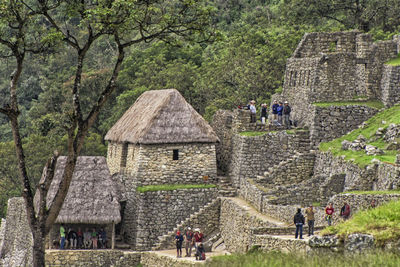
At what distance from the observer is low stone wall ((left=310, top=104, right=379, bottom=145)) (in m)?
42.5

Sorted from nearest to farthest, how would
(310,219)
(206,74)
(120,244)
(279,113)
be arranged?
(310,219) < (120,244) < (279,113) < (206,74)

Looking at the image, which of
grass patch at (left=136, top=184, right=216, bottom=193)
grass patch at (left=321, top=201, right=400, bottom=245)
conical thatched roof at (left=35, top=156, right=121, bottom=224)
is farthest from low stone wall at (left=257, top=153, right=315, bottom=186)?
grass patch at (left=321, top=201, right=400, bottom=245)

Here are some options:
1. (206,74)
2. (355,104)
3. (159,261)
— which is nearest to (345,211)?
(159,261)

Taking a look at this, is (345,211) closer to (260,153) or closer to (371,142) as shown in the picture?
(371,142)

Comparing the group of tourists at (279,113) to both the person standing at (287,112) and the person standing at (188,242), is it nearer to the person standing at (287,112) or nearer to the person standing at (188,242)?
the person standing at (287,112)

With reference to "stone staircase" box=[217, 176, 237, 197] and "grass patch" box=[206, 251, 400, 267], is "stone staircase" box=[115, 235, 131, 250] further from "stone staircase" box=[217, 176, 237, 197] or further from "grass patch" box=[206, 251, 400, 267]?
"grass patch" box=[206, 251, 400, 267]

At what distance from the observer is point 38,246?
29906 millimetres

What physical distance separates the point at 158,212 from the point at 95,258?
3.35 meters

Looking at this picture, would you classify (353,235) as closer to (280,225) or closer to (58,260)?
(280,225)

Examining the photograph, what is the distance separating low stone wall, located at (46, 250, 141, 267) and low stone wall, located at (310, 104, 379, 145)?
931 centimetres

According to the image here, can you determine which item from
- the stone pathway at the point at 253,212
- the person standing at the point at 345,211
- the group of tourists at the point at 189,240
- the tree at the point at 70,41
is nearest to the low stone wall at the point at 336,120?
the stone pathway at the point at 253,212

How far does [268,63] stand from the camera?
55875 millimetres

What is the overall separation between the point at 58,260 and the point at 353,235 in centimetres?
2211

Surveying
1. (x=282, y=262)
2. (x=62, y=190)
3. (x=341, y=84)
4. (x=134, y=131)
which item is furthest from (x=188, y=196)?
(x=282, y=262)
